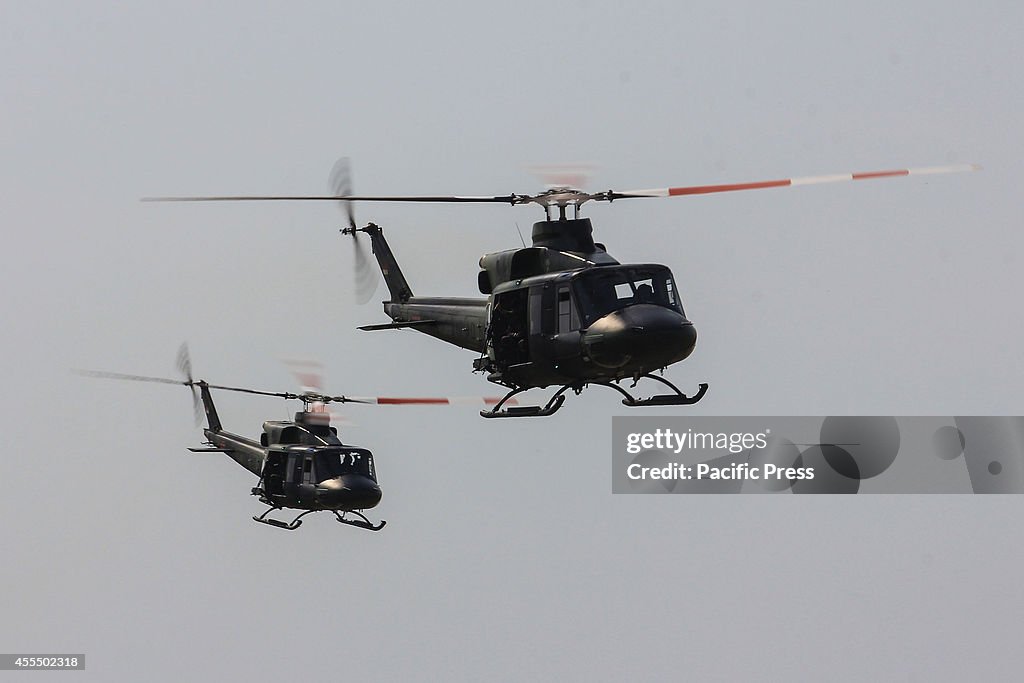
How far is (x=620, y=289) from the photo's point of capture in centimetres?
3231

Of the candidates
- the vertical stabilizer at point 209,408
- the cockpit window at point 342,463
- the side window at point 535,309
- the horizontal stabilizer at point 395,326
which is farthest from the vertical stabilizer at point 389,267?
the vertical stabilizer at point 209,408

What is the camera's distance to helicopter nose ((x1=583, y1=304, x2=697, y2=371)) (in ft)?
102

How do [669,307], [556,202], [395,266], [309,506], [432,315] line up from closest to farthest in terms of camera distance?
[669,307]
[556,202]
[432,315]
[395,266]
[309,506]

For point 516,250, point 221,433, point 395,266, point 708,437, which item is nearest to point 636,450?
point 708,437

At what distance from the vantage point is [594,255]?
33906mm

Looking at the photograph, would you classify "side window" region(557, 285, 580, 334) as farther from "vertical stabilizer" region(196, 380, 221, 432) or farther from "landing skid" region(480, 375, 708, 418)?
"vertical stabilizer" region(196, 380, 221, 432)

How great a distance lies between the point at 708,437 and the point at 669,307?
49.5 feet

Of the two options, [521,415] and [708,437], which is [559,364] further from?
[708,437]

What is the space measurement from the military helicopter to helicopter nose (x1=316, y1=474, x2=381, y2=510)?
13206 mm

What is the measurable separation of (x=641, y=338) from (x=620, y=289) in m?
1.67

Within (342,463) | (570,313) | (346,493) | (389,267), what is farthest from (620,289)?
(342,463)

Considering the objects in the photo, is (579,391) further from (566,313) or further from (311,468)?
(311,468)

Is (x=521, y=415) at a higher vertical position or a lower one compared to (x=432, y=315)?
lower

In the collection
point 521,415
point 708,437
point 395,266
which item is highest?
point 395,266
